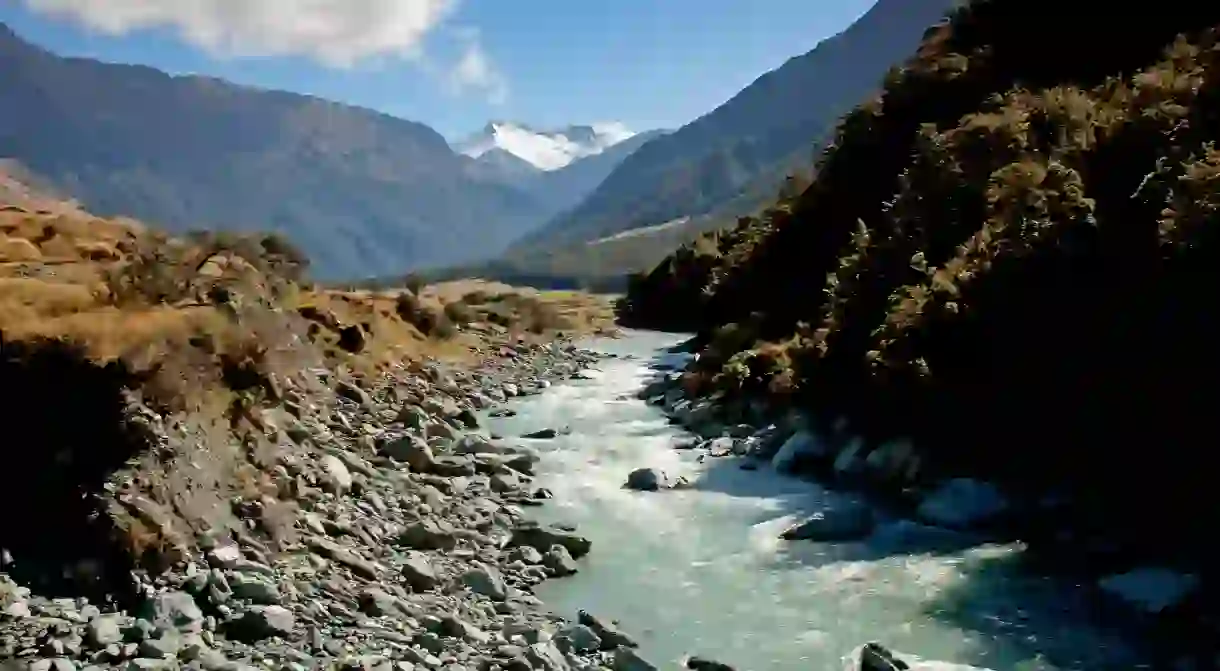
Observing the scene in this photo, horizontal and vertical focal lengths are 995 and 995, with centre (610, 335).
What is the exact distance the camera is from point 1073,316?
25656mm

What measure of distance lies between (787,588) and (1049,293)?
12225 millimetres

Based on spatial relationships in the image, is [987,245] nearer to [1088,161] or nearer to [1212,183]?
[1088,161]

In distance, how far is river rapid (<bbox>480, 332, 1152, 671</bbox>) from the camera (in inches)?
667

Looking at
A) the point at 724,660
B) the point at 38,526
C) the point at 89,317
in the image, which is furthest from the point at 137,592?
the point at 724,660

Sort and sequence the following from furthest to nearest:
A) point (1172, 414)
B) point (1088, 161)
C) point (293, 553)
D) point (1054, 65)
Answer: point (1054, 65), point (1088, 161), point (1172, 414), point (293, 553)

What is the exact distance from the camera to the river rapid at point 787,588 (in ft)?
55.6

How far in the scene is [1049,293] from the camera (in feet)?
87.6

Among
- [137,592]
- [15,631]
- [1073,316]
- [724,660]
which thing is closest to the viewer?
[15,631]

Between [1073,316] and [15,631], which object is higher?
[1073,316]

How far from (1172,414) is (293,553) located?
18157 mm

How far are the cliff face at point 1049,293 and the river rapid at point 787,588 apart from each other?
4003mm

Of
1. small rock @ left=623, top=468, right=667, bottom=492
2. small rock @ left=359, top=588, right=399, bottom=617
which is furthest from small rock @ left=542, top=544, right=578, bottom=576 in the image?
small rock @ left=623, top=468, right=667, bottom=492

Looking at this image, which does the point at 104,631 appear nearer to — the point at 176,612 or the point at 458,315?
the point at 176,612

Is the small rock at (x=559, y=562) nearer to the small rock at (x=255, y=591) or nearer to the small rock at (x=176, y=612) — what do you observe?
the small rock at (x=255, y=591)
